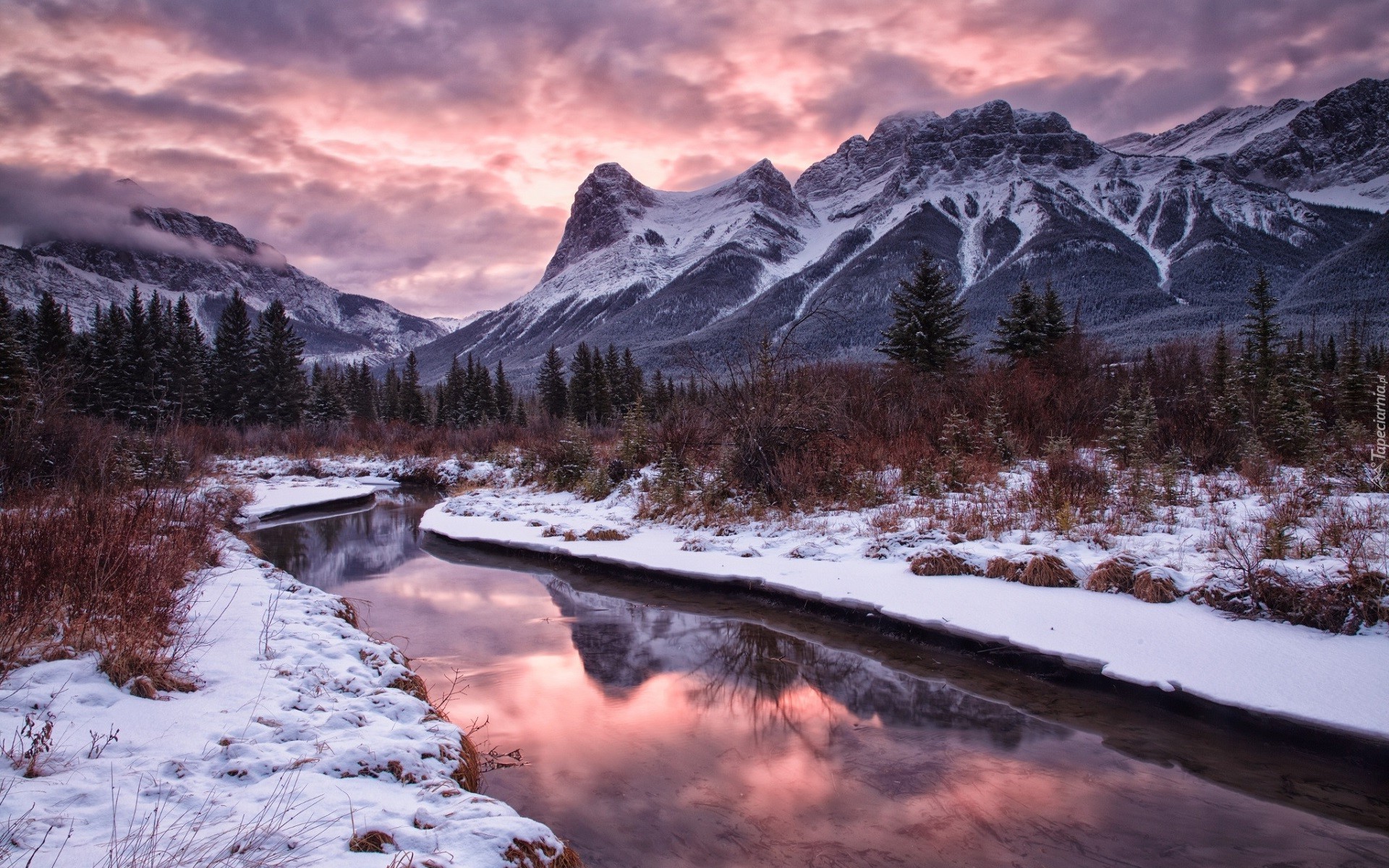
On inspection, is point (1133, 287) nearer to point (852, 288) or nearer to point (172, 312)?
point (852, 288)

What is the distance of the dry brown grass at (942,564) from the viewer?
326 inches

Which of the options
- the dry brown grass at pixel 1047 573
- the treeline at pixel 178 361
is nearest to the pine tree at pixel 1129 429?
the dry brown grass at pixel 1047 573

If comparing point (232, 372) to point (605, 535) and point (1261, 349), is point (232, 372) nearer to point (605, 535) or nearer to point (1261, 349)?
point (605, 535)

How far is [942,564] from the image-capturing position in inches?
331

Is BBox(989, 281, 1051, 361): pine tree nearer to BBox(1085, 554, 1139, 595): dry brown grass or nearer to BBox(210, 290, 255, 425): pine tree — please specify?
BBox(1085, 554, 1139, 595): dry brown grass

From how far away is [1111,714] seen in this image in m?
5.49

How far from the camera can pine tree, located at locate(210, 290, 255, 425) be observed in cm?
4103

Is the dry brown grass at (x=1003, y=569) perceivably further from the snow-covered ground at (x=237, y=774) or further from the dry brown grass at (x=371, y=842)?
the dry brown grass at (x=371, y=842)

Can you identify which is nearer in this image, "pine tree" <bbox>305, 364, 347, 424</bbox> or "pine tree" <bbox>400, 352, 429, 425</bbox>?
"pine tree" <bbox>305, 364, 347, 424</bbox>

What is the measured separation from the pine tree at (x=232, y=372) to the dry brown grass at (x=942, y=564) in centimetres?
4447

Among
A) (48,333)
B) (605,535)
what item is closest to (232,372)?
(48,333)

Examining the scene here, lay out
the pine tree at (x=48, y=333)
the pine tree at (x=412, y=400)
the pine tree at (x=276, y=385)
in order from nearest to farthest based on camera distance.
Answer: the pine tree at (x=48, y=333), the pine tree at (x=276, y=385), the pine tree at (x=412, y=400)

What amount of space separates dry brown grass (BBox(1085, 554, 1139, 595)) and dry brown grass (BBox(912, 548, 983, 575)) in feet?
4.28

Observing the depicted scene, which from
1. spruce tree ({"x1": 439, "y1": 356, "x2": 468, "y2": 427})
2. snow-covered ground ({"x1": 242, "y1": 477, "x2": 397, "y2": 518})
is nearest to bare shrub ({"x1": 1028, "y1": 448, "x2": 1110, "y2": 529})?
snow-covered ground ({"x1": 242, "y1": 477, "x2": 397, "y2": 518})
